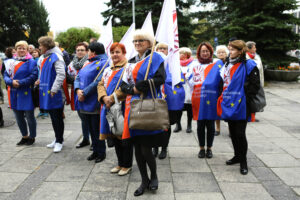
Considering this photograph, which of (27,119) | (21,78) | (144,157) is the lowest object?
(144,157)

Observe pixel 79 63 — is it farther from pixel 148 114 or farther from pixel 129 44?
pixel 148 114

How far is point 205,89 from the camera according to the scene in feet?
14.0

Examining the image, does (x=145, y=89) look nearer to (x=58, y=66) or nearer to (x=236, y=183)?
(x=236, y=183)

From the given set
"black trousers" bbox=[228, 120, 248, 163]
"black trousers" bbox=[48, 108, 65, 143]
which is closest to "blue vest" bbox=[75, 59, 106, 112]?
"black trousers" bbox=[48, 108, 65, 143]

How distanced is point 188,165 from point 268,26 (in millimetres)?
12461

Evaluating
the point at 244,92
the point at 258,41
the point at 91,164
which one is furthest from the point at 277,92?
the point at 91,164

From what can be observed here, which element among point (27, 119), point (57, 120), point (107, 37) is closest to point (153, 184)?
point (57, 120)

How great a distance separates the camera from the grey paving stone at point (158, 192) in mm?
3238

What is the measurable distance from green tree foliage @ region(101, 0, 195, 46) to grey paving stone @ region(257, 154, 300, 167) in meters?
21.6

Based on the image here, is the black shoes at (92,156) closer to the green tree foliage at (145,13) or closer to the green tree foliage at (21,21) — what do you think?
the green tree foliage at (145,13)

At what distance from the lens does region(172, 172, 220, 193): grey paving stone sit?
11.2 ft

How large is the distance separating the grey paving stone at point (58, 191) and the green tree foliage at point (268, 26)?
13.3 m

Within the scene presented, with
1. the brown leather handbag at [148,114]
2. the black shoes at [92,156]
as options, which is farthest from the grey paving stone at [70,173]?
the brown leather handbag at [148,114]

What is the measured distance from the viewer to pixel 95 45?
4.28 metres
